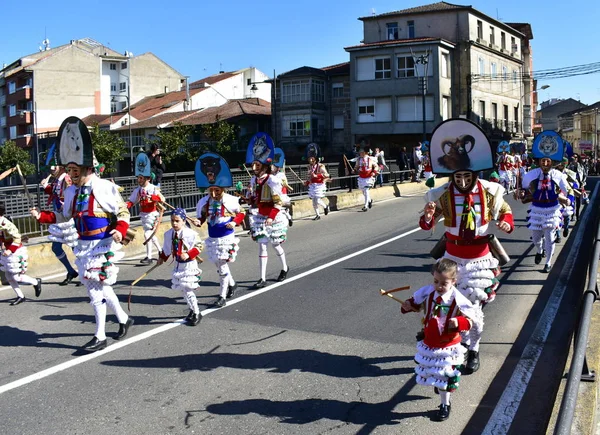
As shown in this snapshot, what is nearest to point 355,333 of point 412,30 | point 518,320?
point 518,320

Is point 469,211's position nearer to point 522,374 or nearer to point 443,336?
point 522,374

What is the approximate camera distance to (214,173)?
369 inches

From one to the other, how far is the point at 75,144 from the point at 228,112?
5068 centimetres

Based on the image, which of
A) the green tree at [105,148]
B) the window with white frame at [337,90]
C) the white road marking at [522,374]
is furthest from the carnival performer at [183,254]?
the window with white frame at [337,90]

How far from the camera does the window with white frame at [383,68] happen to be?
177 ft

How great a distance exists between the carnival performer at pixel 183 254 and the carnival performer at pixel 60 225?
299cm

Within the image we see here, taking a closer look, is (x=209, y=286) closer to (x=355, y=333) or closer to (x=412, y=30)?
(x=355, y=333)

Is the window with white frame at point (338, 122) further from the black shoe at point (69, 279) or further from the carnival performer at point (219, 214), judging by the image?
the carnival performer at point (219, 214)

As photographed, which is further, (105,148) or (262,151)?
(105,148)

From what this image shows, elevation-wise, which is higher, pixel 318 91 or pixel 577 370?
pixel 318 91

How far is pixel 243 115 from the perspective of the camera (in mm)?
56875

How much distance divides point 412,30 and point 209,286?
51375 millimetres

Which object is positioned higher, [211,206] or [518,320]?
[211,206]

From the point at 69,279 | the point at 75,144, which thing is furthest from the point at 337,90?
the point at 75,144
